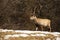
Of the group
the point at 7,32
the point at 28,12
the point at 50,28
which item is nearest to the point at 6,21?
the point at 28,12

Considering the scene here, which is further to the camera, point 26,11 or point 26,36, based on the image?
point 26,11

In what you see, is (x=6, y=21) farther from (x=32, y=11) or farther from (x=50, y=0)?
(x=50, y=0)

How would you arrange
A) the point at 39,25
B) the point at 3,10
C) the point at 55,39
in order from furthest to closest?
1. the point at 3,10
2. the point at 39,25
3. the point at 55,39

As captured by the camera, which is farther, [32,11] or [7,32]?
[32,11]

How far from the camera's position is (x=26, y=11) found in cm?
1024

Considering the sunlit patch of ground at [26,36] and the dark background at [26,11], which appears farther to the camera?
the dark background at [26,11]

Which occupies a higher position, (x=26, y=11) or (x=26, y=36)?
(x=26, y=36)

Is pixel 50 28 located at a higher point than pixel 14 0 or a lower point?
lower

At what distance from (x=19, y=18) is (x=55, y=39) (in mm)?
4772

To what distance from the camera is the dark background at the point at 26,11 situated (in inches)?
396

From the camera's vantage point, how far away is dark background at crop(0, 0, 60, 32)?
33.0 feet

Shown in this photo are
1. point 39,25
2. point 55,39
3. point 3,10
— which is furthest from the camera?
point 3,10

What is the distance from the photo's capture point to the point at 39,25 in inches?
372

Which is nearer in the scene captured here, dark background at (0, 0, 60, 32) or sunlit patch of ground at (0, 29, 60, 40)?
sunlit patch of ground at (0, 29, 60, 40)
